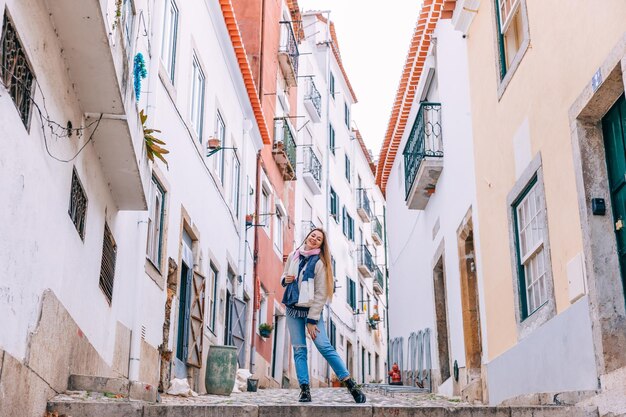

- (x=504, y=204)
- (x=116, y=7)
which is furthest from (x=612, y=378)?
(x=116, y=7)

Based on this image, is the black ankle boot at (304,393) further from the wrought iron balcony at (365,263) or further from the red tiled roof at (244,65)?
the wrought iron balcony at (365,263)

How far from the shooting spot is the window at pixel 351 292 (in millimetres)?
30717

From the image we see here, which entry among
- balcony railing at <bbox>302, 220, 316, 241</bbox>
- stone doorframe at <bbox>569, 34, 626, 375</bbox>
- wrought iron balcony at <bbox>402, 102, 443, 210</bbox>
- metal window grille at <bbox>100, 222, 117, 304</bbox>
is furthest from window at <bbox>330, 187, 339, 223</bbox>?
stone doorframe at <bbox>569, 34, 626, 375</bbox>

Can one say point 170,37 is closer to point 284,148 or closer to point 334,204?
point 284,148

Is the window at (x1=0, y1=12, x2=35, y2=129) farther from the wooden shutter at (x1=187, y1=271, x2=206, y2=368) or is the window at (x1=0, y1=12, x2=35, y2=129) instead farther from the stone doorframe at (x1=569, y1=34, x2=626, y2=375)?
the wooden shutter at (x1=187, y1=271, x2=206, y2=368)

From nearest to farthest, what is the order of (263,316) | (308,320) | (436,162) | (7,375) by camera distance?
1. (7,375)
2. (308,320)
3. (436,162)
4. (263,316)

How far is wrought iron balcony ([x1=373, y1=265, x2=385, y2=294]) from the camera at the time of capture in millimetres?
36594

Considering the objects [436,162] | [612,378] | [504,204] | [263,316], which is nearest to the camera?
[612,378]

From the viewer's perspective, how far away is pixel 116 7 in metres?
6.38

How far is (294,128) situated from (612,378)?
18.4m

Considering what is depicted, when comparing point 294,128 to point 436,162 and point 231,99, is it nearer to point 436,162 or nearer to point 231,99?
point 231,99

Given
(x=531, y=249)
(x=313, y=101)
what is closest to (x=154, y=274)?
(x=531, y=249)

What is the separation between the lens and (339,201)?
97.1ft

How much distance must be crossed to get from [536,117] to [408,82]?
858 centimetres
